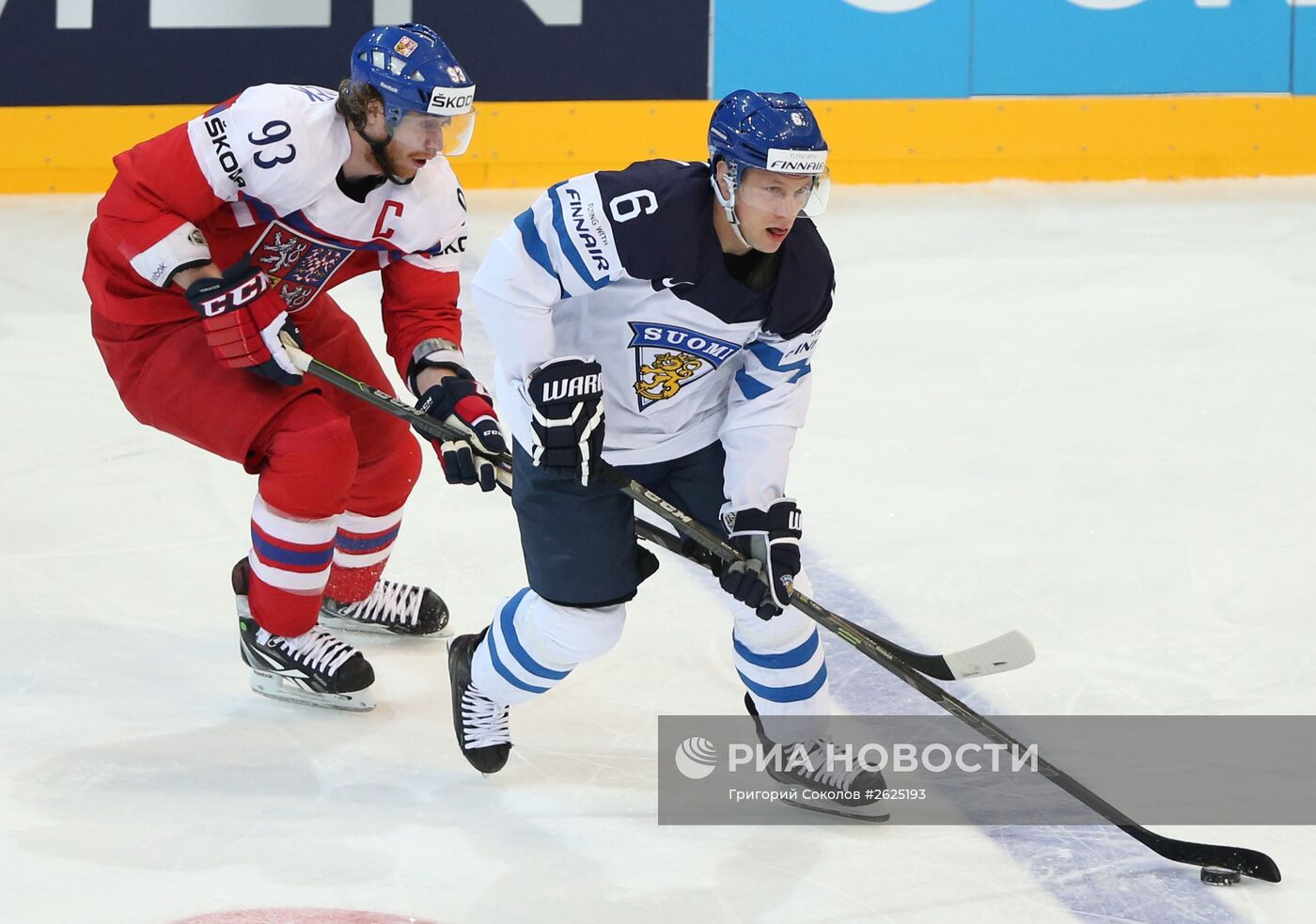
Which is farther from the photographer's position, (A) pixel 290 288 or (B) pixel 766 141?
(A) pixel 290 288

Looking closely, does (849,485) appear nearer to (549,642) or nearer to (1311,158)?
(549,642)

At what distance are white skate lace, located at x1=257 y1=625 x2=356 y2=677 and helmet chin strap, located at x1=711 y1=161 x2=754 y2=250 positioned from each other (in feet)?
3.29

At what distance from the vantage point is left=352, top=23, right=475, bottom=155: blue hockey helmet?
8.64 ft

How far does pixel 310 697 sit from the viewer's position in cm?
279

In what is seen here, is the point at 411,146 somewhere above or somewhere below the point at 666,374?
above

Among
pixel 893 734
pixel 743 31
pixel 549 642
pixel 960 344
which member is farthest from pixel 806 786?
pixel 743 31

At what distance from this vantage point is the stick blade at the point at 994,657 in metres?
2.41

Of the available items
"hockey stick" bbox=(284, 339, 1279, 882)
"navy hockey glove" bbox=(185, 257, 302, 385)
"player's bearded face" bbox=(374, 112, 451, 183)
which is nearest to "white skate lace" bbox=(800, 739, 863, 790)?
"hockey stick" bbox=(284, 339, 1279, 882)

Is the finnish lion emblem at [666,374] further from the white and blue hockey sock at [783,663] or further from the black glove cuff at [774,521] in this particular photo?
the white and blue hockey sock at [783,663]

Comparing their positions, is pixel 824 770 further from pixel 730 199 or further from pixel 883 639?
pixel 730 199

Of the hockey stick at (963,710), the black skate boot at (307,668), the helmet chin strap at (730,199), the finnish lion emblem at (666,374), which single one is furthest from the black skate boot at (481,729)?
the helmet chin strap at (730,199)

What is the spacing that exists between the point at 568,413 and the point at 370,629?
3.34 feet

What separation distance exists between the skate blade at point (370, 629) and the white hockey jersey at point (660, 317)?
2.57 feet

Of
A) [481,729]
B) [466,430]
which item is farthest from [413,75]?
Result: [481,729]
